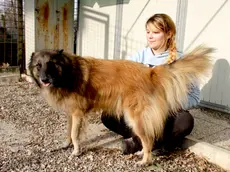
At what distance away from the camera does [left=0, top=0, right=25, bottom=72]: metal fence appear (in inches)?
258

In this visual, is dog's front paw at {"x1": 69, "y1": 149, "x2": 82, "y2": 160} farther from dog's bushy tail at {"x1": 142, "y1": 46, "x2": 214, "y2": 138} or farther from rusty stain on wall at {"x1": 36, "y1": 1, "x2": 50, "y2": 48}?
rusty stain on wall at {"x1": 36, "y1": 1, "x2": 50, "y2": 48}

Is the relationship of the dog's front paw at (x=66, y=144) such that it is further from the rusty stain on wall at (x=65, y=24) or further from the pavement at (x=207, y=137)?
the rusty stain on wall at (x=65, y=24)

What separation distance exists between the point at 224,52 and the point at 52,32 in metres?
4.04

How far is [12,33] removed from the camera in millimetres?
6852

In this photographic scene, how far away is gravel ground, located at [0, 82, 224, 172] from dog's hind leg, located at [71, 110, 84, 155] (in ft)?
0.31

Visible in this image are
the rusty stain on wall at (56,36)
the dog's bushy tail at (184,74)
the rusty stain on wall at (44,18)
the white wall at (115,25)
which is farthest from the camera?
the rusty stain on wall at (56,36)

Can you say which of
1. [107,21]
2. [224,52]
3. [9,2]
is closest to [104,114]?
[224,52]

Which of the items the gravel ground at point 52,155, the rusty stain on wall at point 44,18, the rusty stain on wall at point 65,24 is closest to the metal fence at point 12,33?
the rusty stain on wall at point 44,18

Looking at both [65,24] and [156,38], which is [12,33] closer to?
[65,24]

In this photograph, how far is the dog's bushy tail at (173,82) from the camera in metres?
2.68

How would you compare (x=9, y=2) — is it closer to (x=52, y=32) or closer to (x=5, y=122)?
(x=52, y=32)

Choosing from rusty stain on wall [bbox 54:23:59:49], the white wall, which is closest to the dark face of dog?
the white wall

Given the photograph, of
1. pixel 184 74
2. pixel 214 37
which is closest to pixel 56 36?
pixel 214 37

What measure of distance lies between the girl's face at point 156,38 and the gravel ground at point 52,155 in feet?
3.94
